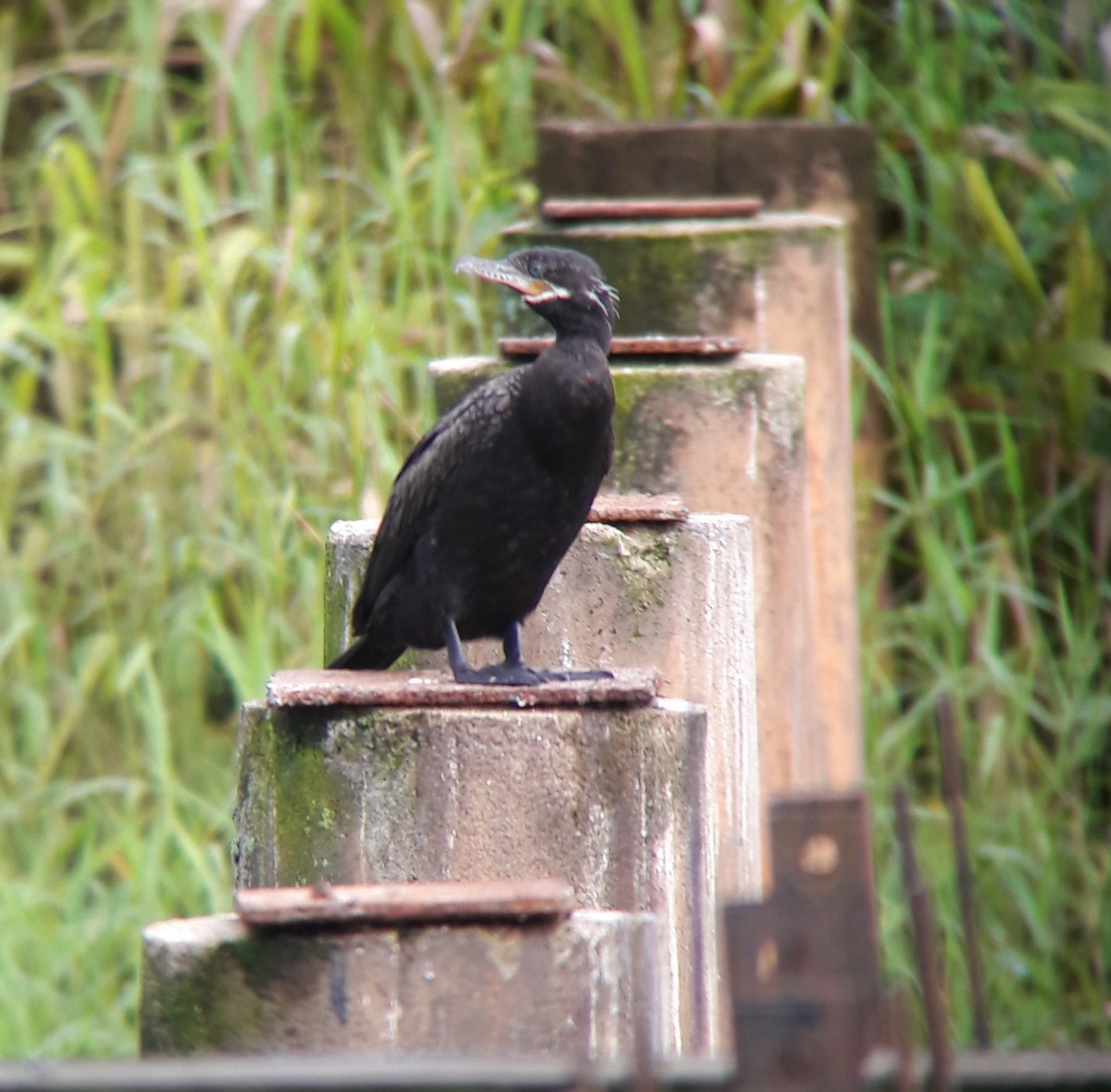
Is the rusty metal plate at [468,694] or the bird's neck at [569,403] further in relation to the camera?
the bird's neck at [569,403]

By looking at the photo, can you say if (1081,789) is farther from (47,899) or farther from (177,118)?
(177,118)

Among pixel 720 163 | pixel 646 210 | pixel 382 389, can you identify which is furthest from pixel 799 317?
pixel 382 389

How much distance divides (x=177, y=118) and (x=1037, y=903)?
328 cm

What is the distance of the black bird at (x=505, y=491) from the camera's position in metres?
2.69

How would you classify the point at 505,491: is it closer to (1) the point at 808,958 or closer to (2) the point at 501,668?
(2) the point at 501,668

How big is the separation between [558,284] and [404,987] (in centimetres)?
108

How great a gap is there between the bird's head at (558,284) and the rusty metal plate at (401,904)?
3.07ft

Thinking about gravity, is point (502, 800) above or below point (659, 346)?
below

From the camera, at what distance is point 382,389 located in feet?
14.3

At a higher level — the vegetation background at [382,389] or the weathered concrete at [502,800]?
the vegetation background at [382,389]

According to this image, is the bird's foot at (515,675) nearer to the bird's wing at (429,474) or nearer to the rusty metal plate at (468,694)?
the rusty metal plate at (468,694)

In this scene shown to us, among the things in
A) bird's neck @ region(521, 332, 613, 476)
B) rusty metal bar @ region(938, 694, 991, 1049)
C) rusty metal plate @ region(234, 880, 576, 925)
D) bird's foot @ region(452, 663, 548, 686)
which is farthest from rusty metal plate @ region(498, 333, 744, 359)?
rusty metal bar @ region(938, 694, 991, 1049)

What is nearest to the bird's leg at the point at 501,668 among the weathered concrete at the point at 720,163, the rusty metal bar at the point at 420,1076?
the rusty metal bar at the point at 420,1076

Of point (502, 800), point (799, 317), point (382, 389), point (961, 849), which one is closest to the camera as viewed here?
point (961, 849)
